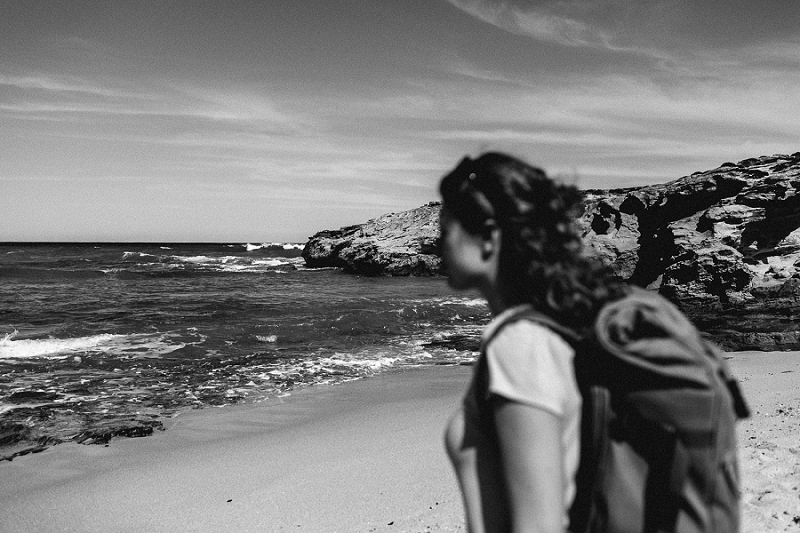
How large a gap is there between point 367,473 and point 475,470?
5.24 meters

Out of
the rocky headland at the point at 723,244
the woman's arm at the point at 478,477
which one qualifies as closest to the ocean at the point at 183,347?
the rocky headland at the point at 723,244

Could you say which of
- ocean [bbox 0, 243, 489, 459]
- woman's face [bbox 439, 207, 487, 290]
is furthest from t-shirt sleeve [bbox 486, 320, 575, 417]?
ocean [bbox 0, 243, 489, 459]

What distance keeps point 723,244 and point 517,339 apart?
24.1 m

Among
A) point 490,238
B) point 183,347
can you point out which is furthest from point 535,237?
point 183,347

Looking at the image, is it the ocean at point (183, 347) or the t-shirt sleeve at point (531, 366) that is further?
the ocean at point (183, 347)

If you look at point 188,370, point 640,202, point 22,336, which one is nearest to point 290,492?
point 188,370

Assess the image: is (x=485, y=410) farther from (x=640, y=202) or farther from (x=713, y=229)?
(x=640, y=202)

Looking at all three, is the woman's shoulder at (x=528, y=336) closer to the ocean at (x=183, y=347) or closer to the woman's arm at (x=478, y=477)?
the woman's arm at (x=478, y=477)

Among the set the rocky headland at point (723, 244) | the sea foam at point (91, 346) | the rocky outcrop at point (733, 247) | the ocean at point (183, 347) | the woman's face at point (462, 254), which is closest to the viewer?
the woman's face at point (462, 254)

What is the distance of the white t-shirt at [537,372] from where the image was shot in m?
1.20

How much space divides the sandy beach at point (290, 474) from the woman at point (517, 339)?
3455 millimetres

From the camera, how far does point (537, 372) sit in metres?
1.21

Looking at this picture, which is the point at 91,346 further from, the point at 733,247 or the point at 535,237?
the point at 733,247

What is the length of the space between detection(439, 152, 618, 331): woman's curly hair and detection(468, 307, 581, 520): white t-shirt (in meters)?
0.12
